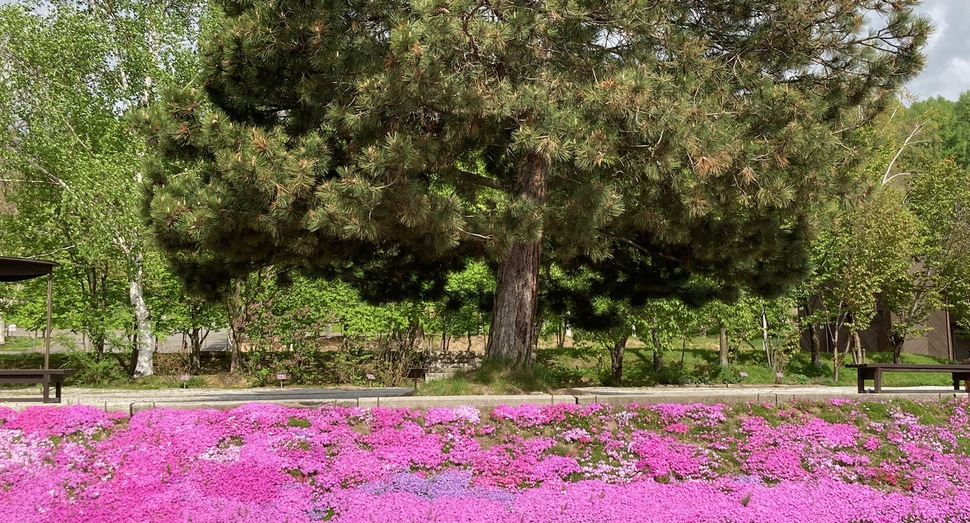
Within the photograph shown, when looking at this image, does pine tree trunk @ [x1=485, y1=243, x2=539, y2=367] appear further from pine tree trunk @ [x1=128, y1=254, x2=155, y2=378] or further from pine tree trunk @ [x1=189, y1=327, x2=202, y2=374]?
pine tree trunk @ [x1=128, y1=254, x2=155, y2=378]

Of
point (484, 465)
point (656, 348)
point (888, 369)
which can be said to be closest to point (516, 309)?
point (484, 465)

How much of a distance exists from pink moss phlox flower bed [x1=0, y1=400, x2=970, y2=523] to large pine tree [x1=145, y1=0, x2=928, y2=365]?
67.0 inches

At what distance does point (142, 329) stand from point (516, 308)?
31.8 ft

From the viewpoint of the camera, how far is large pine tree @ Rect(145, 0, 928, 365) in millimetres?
5930

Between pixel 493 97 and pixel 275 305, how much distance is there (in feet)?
30.7

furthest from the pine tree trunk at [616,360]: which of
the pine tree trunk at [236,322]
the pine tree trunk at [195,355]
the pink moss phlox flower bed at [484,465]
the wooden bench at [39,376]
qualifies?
the wooden bench at [39,376]

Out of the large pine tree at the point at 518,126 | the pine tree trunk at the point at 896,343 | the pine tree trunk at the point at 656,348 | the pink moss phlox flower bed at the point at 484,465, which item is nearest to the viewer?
the pink moss phlox flower bed at the point at 484,465

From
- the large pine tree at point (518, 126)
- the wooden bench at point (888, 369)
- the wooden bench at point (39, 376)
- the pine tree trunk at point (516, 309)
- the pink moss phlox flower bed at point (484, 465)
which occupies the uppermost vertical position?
the large pine tree at point (518, 126)

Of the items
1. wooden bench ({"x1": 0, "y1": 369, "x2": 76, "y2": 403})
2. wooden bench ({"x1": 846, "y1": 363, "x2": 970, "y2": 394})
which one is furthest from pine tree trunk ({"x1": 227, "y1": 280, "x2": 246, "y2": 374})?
wooden bench ({"x1": 846, "y1": 363, "x2": 970, "y2": 394})

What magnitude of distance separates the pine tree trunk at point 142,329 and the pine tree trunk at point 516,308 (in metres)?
9.33

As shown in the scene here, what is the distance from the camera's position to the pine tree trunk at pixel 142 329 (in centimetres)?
1416

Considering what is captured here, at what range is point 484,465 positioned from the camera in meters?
5.63

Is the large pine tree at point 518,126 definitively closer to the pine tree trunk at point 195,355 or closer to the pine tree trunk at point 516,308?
the pine tree trunk at point 516,308

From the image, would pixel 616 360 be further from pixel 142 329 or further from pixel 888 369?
pixel 142 329
